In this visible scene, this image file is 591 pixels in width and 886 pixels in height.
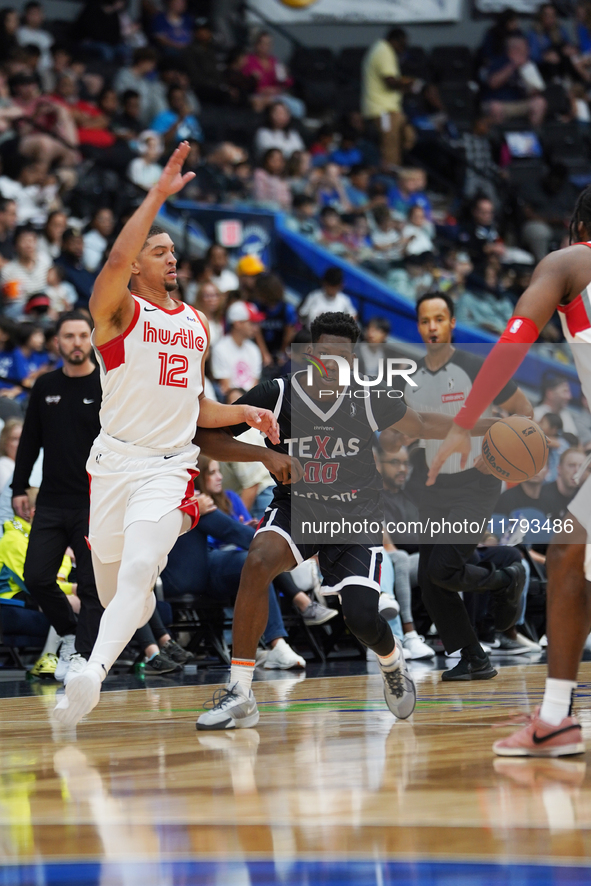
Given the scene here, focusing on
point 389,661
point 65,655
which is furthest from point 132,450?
point 65,655

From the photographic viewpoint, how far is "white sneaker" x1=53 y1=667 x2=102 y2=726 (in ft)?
14.0

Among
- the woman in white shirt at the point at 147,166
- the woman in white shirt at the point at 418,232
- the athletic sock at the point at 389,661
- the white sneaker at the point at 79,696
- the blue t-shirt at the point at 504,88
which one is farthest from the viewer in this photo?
the blue t-shirt at the point at 504,88

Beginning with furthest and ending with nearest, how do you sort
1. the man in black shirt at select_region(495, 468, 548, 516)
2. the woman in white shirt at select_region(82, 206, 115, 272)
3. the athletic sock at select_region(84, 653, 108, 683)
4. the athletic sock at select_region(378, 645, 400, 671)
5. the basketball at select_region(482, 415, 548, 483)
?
the woman in white shirt at select_region(82, 206, 115, 272)
the man in black shirt at select_region(495, 468, 548, 516)
the basketball at select_region(482, 415, 548, 483)
the athletic sock at select_region(378, 645, 400, 671)
the athletic sock at select_region(84, 653, 108, 683)

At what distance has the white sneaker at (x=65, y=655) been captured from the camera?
7148 mm

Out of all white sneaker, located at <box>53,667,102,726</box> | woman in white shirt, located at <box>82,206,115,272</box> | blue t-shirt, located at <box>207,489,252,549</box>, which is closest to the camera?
white sneaker, located at <box>53,667,102,726</box>

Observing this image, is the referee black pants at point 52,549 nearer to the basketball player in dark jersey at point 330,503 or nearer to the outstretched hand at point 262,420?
the basketball player in dark jersey at point 330,503

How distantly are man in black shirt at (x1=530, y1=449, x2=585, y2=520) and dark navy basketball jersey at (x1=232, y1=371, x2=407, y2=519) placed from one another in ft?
15.4

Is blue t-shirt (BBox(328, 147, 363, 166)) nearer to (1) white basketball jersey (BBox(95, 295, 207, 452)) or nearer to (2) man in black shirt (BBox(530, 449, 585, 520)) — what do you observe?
(2) man in black shirt (BBox(530, 449, 585, 520))

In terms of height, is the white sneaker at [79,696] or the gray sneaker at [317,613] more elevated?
the white sneaker at [79,696]

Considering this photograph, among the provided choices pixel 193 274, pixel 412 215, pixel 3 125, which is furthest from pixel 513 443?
pixel 412 215

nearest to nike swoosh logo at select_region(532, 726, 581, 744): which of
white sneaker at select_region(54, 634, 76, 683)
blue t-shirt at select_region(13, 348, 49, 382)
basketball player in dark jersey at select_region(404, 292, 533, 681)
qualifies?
basketball player in dark jersey at select_region(404, 292, 533, 681)

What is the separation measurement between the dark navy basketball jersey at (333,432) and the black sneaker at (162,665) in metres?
2.67

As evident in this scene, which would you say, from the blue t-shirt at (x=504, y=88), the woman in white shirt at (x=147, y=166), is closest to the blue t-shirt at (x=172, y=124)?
the woman in white shirt at (x=147, y=166)

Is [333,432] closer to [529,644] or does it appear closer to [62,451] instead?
[62,451]
